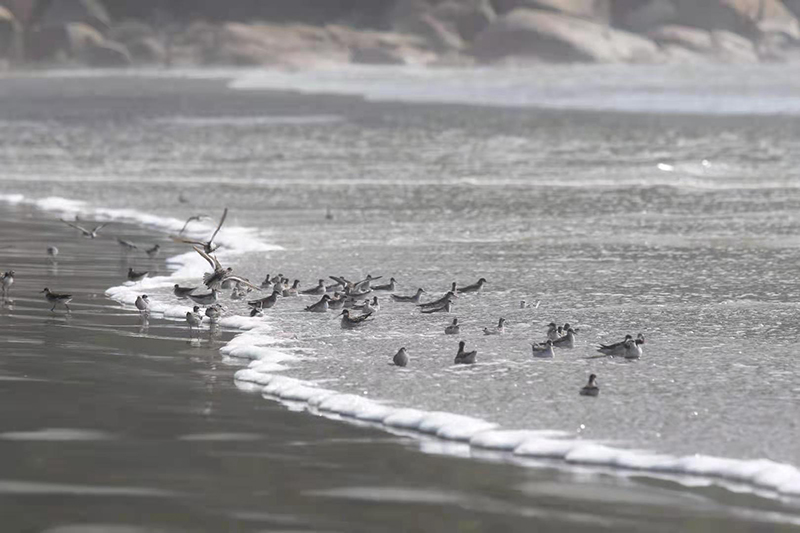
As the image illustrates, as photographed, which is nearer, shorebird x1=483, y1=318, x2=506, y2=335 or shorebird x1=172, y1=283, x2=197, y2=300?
shorebird x1=483, y1=318, x2=506, y2=335

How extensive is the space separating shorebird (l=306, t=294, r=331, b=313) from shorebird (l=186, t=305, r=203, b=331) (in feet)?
4.09

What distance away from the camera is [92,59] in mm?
136625

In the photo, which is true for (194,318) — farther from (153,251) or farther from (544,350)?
(153,251)

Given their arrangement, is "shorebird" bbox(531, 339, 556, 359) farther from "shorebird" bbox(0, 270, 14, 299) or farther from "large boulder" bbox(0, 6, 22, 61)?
"large boulder" bbox(0, 6, 22, 61)

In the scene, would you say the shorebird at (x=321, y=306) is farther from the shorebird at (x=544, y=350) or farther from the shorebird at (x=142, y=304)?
the shorebird at (x=544, y=350)

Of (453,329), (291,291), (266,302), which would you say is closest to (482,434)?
(453,329)

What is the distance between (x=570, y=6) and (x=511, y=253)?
12364 centimetres

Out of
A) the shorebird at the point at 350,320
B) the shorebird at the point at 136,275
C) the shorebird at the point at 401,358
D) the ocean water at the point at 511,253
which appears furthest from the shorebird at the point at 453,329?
the shorebird at the point at 136,275

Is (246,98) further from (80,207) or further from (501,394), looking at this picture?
(501,394)

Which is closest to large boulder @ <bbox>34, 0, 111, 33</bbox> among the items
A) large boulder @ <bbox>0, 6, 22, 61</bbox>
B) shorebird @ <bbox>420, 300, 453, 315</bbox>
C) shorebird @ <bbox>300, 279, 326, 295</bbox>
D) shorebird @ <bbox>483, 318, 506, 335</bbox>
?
large boulder @ <bbox>0, 6, 22, 61</bbox>

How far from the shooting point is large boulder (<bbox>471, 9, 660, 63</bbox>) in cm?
13100

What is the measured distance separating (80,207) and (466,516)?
1956 centimetres

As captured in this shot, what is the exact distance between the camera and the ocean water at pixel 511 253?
36.7 feet

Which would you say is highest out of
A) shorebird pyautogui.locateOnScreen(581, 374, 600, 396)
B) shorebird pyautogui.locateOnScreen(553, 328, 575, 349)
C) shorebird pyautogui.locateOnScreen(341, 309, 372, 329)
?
shorebird pyautogui.locateOnScreen(341, 309, 372, 329)
